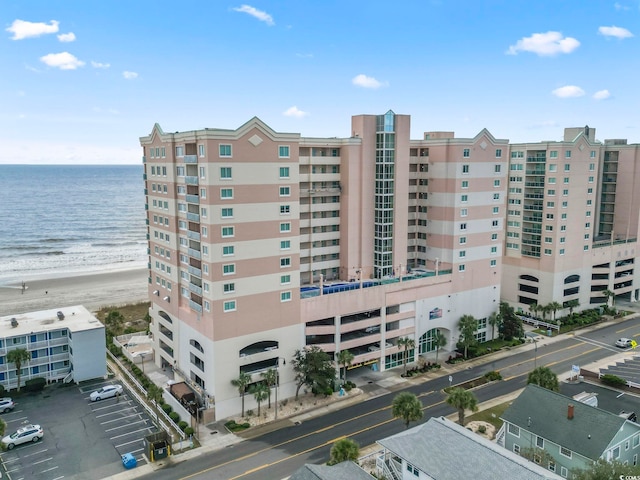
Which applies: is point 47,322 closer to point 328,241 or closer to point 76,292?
point 328,241

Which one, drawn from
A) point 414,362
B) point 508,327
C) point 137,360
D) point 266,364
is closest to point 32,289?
point 137,360

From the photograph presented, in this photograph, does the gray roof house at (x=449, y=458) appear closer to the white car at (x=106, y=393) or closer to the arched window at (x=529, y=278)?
the white car at (x=106, y=393)

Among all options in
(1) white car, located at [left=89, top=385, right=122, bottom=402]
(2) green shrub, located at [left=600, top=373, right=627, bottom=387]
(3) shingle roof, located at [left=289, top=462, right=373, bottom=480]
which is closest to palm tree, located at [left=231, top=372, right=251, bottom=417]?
(1) white car, located at [left=89, top=385, right=122, bottom=402]

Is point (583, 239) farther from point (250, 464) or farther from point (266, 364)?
point (250, 464)

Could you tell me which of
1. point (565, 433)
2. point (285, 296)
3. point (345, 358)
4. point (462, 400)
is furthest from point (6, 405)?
point (565, 433)

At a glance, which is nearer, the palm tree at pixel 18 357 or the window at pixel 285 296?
the window at pixel 285 296

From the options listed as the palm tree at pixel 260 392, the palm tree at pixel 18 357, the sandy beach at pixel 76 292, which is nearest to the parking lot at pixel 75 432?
the palm tree at pixel 18 357
